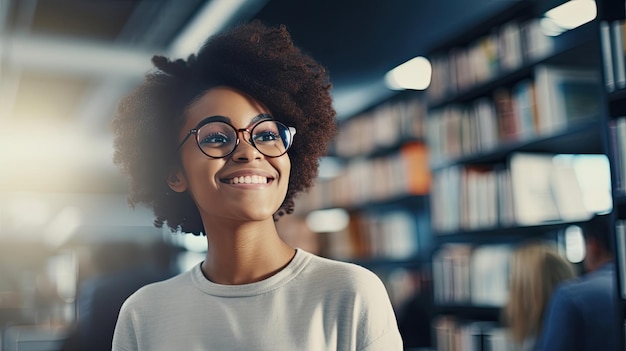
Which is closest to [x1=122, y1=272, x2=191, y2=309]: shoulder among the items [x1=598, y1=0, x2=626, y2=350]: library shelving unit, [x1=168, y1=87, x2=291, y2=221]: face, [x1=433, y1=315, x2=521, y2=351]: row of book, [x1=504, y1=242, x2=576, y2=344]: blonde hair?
[x1=168, y1=87, x2=291, y2=221]: face

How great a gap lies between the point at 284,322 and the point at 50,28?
245cm

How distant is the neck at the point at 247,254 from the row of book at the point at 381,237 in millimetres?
2174

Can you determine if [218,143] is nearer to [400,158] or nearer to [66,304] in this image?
[66,304]

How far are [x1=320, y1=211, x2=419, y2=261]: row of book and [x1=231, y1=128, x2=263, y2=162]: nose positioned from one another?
2220 millimetres

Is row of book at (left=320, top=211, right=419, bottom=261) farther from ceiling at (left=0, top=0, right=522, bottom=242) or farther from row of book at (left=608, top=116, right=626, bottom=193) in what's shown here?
row of book at (left=608, top=116, right=626, bottom=193)

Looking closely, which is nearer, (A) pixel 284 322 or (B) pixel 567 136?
(A) pixel 284 322

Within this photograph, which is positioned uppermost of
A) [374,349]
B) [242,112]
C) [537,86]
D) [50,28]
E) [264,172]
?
[50,28]

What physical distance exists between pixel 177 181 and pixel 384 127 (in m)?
2.99

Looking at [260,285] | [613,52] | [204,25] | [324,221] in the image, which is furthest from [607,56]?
[260,285]

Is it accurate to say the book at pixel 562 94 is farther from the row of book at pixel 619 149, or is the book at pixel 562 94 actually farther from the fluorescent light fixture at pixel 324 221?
the fluorescent light fixture at pixel 324 221

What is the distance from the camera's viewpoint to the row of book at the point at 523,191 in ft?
9.41

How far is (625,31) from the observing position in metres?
2.32

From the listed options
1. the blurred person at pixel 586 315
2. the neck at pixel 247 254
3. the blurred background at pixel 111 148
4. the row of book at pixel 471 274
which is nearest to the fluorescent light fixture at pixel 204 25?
the blurred background at pixel 111 148

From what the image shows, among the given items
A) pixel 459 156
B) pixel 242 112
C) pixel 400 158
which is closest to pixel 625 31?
pixel 459 156
